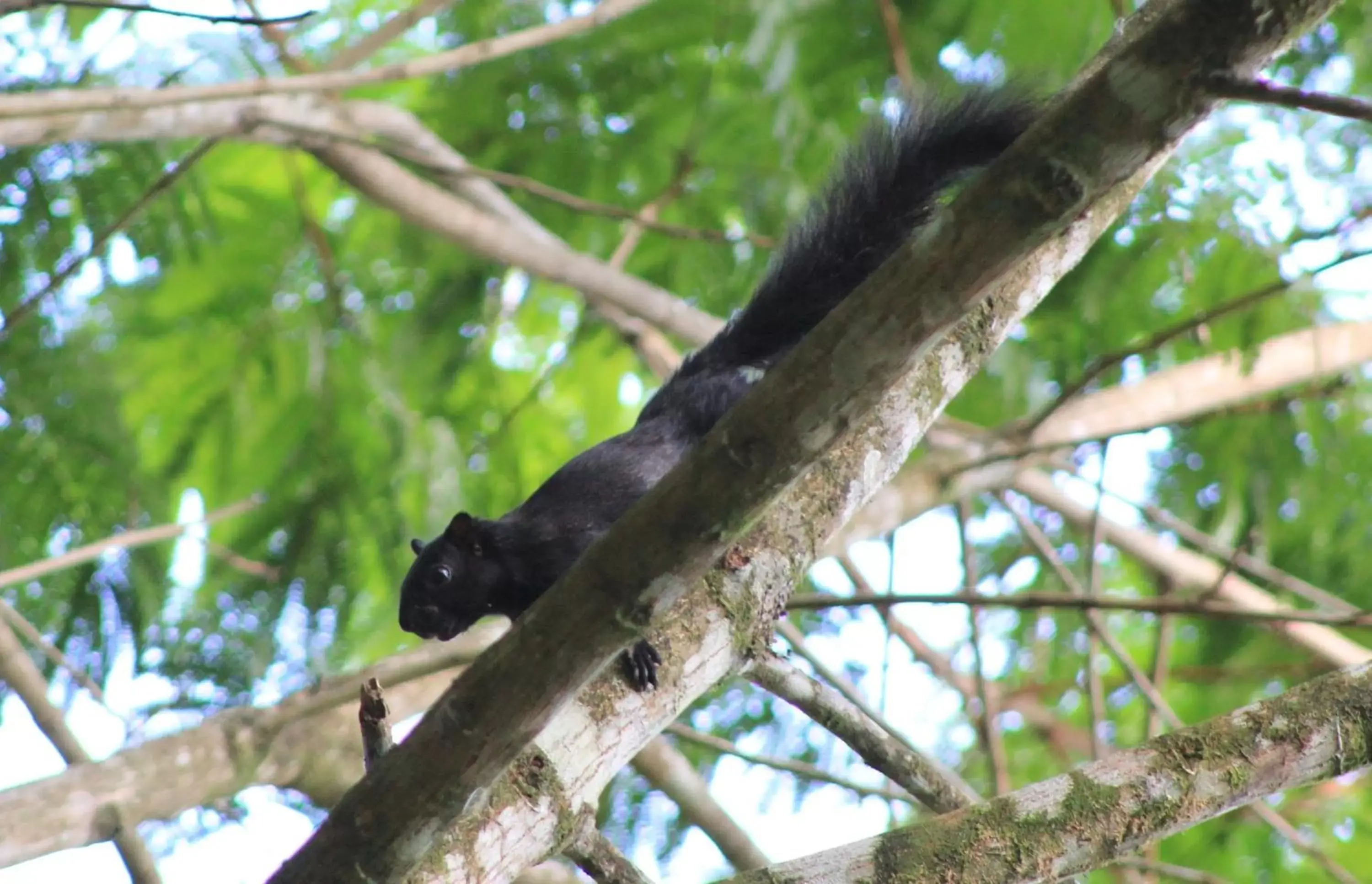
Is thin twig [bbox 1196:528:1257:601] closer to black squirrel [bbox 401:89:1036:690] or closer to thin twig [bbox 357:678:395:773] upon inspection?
black squirrel [bbox 401:89:1036:690]

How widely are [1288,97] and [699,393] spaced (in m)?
2.45

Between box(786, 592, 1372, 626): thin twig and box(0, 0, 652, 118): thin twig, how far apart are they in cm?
154

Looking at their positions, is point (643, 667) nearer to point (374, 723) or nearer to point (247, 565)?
point (374, 723)

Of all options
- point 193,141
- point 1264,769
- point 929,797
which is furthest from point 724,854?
point 193,141

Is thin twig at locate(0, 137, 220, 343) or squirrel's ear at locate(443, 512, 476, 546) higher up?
thin twig at locate(0, 137, 220, 343)

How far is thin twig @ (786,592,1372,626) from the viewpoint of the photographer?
2.87 m

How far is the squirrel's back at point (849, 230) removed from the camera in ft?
9.36

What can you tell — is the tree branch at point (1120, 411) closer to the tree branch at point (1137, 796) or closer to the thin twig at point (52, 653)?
the tree branch at point (1137, 796)

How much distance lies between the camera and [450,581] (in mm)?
3523

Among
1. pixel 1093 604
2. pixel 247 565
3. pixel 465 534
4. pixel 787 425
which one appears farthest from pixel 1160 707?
pixel 247 565

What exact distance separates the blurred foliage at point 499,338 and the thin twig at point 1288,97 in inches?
73.5

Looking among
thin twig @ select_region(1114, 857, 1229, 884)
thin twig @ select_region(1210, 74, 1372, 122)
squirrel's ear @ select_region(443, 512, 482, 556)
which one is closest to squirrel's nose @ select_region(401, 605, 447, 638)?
squirrel's ear @ select_region(443, 512, 482, 556)

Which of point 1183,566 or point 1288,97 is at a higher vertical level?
point 1183,566

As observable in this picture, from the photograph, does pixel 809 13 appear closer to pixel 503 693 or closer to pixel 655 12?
pixel 655 12
